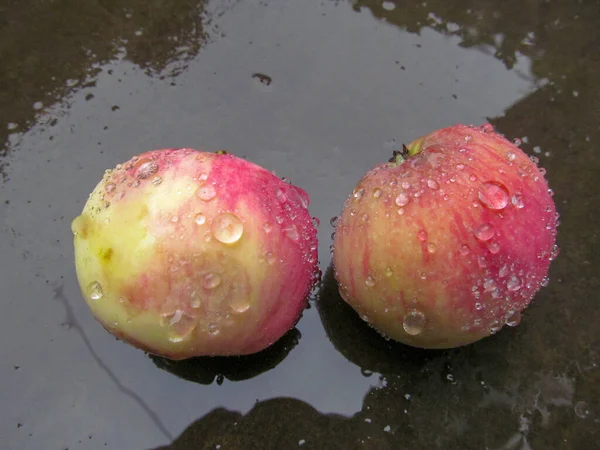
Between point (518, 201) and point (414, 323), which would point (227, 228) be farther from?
point (518, 201)

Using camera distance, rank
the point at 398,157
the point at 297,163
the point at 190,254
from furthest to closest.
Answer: the point at 297,163, the point at 398,157, the point at 190,254

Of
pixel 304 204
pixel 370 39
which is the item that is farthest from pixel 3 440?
pixel 370 39

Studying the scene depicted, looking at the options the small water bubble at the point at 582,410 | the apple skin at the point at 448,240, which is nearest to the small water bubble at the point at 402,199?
the apple skin at the point at 448,240

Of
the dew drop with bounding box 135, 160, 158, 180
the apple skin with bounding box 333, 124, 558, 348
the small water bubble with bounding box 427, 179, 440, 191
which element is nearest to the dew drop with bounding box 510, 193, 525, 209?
the apple skin with bounding box 333, 124, 558, 348

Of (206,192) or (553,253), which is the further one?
(553,253)

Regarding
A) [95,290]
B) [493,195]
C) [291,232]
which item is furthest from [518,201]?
[95,290]

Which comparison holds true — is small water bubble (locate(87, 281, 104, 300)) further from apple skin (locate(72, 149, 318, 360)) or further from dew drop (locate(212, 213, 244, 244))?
dew drop (locate(212, 213, 244, 244))

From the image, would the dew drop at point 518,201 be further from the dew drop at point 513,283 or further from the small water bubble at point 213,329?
the small water bubble at point 213,329

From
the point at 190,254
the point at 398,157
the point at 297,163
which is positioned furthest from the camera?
the point at 297,163
